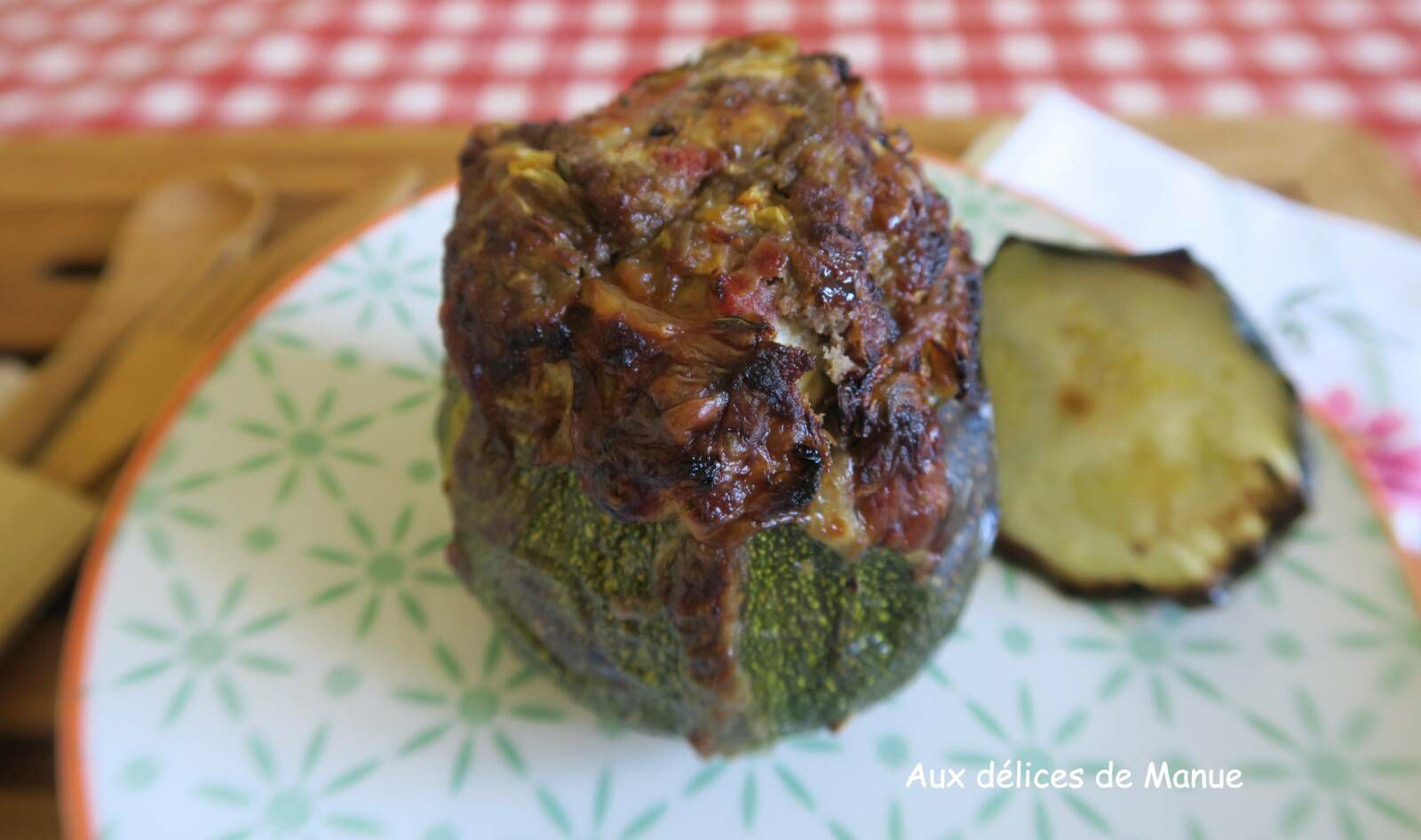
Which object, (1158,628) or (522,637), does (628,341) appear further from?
(1158,628)

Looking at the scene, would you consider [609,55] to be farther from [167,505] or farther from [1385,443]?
[1385,443]

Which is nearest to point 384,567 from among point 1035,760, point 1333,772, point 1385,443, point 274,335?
point 274,335

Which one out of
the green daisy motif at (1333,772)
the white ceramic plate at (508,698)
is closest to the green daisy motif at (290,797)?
the white ceramic plate at (508,698)

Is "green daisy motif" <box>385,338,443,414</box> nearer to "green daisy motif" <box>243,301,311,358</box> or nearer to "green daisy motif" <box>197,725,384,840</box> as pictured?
"green daisy motif" <box>243,301,311,358</box>

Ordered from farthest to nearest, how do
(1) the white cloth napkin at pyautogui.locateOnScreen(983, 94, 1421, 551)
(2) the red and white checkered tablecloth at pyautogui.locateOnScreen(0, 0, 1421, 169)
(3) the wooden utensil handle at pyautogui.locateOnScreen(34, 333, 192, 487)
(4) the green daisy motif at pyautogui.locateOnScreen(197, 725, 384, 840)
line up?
(2) the red and white checkered tablecloth at pyautogui.locateOnScreen(0, 0, 1421, 169), (1) the white cloth napkin at pyautogui.locateOnScreen(983, 94, 1421, 551), (3) the wooden utensil handle at pyautogui.locateOnScreen(34, 333, 192, 487), (4) the green daisy motif at pyautogui.locateOnScreen(197, 725, 384, 840)

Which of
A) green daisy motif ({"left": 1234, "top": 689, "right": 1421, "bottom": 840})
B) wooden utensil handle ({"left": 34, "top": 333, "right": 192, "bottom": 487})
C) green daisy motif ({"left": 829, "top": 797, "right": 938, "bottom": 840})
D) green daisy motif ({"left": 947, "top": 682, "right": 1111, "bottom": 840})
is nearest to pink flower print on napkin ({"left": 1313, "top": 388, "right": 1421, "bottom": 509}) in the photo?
green daisy motif ({"left": 1234, "top": 689, "right": 1421, "bottom": 840})


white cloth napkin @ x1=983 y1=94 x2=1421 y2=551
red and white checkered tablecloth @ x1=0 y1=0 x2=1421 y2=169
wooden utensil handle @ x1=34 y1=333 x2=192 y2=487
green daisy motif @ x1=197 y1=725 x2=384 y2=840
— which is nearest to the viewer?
green daisy motif @ x1=197 y1=725 x2=384 y2=840
